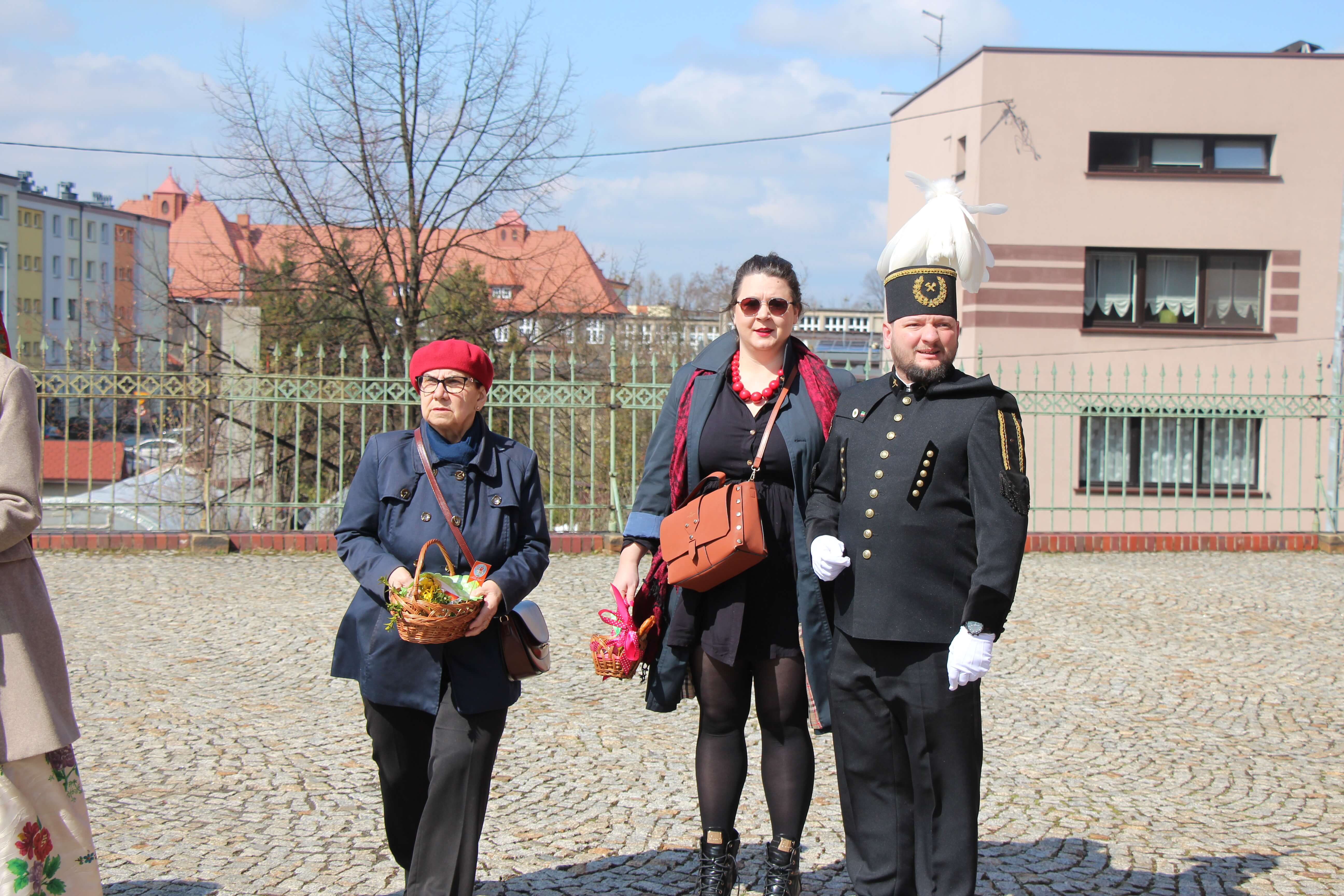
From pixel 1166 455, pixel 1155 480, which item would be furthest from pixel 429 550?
pixel 1166 455

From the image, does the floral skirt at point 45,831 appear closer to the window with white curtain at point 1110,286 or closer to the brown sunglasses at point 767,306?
the brown sunglasses at point 767,306

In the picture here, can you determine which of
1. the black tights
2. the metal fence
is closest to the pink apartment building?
the metal fence

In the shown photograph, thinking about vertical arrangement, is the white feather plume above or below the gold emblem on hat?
above

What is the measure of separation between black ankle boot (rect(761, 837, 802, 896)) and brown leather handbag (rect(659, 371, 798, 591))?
78 cm

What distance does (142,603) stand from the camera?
837 centimetres

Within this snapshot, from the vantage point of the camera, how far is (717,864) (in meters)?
3.44

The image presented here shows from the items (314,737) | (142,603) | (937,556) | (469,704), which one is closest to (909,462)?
(937,556)

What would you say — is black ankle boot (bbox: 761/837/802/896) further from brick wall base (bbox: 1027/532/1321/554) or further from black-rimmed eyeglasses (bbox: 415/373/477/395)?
brick wall base (bbox: 1027/532/1321/554)

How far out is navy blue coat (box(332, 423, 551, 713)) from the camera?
323cm

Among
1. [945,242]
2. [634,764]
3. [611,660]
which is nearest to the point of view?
[945,242]

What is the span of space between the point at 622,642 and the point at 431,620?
26.4 inches

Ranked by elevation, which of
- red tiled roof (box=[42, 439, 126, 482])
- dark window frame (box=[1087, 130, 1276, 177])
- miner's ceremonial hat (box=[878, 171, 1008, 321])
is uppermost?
dark window frame (box=[1087, 130, 1276, 177])

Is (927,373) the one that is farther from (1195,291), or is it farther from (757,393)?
(1195,291)

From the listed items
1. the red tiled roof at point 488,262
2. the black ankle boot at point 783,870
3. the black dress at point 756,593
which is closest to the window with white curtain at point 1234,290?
the red tiled roof at point 488,262
